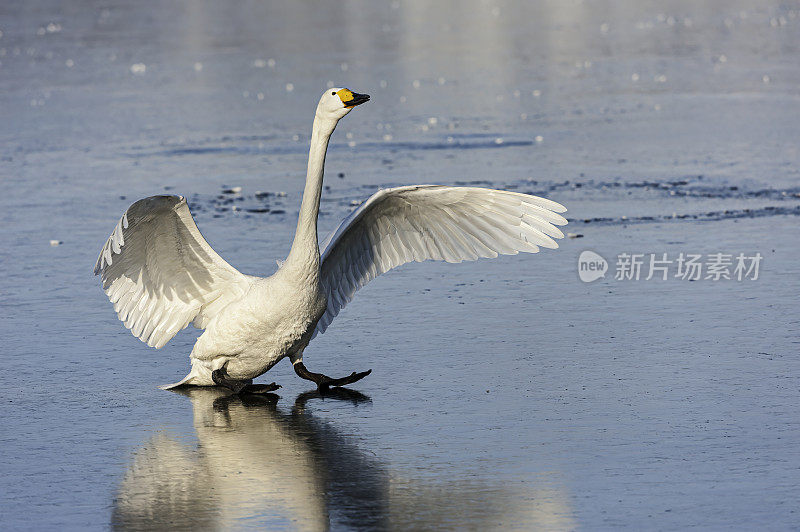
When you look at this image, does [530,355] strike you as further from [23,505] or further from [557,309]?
[23,505]

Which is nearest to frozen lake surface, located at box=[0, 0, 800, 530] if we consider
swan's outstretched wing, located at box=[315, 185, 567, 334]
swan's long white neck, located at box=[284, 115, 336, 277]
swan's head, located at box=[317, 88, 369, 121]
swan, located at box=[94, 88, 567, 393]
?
swan, located at box=[94, 88, 567, 393]

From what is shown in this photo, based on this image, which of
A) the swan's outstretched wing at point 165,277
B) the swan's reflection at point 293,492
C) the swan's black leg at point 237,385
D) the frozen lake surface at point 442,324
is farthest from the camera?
the swan's black leg at point 237,385

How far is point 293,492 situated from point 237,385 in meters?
1.91

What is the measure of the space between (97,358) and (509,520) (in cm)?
373

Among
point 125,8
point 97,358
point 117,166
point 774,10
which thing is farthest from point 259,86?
point 125,8

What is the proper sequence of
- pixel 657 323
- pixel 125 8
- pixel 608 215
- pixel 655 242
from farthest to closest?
1. pixel 125 8
2. pixel 608 215
3. pixel 655 242
4. pixel 657 323

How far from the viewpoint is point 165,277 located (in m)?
7.95

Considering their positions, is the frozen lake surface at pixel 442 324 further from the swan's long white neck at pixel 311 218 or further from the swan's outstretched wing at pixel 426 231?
the swan's long white neck at pixel 311 218

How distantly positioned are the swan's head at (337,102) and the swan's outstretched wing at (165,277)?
1003mm

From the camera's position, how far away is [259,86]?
22.2 m

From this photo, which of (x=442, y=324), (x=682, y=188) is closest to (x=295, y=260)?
(x=442, y=324)

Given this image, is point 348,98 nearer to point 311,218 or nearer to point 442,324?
point 311,218

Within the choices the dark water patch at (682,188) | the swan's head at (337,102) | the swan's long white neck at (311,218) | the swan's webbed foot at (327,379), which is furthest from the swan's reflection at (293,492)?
the dark water patch at (682,188)

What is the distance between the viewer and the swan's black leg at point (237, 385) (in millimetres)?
7707
